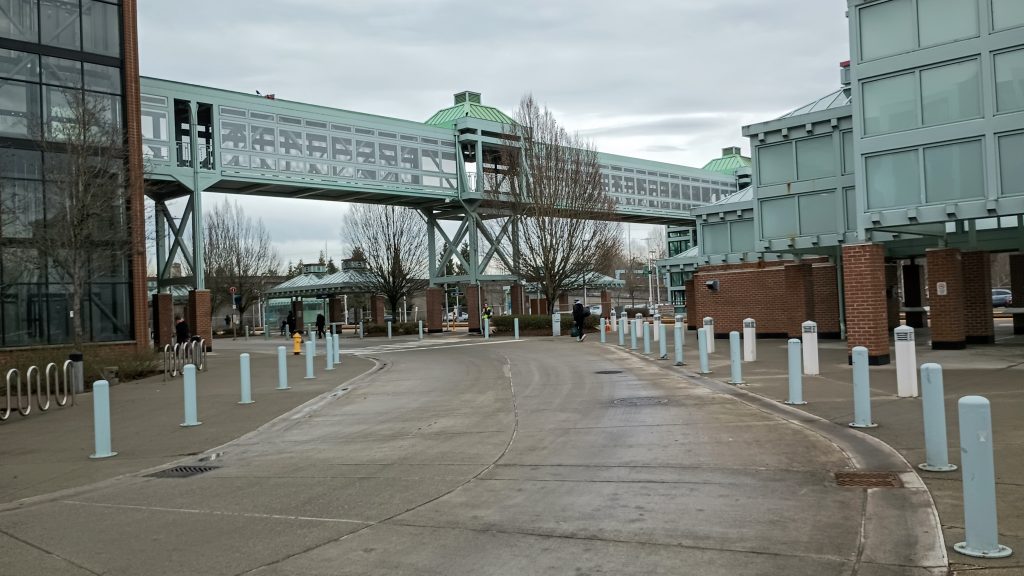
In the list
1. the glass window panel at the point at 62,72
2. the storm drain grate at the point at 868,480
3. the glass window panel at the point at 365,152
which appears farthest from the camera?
the glass window panel at the point at 365,152

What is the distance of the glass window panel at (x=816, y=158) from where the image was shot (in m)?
20.0

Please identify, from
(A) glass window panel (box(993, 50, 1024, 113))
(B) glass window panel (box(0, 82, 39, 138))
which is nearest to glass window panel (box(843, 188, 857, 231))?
(A) glass window panel (box(993, 50, 1024, 113))

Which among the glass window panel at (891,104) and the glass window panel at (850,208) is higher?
the glass window panel at (891,104)

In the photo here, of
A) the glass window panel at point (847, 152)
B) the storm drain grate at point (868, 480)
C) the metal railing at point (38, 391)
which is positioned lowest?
the storm drain grate at point (868, 480)

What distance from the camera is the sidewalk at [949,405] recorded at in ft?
18.2

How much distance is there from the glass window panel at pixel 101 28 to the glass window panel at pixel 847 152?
22145 millimetres

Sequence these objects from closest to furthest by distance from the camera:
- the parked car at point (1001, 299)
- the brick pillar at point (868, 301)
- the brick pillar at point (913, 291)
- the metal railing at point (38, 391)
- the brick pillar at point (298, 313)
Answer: the metal railing at point (38, 391) → the brick pillar at point (868, 301) → the brick pillar at point (913, 291) → the parked car at point (1001, 299) → the brick pillar at point (298, 313)

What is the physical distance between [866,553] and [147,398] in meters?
14.9

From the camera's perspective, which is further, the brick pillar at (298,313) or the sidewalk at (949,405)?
the brick pillar at (298,313)

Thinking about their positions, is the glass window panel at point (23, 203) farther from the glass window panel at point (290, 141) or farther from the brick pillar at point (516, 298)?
the brick pillar at point (516, 298)

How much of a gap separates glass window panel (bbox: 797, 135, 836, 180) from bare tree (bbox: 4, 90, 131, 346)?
1785 centimetres

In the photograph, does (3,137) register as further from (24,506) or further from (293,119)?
(24,506)

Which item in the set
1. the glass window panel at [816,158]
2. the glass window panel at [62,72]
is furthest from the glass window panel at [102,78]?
the glass window panel at [816,158]

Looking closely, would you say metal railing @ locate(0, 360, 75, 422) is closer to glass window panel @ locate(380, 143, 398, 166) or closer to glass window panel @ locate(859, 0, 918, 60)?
glass window panel @ locate(859, 0, 918, 60)
